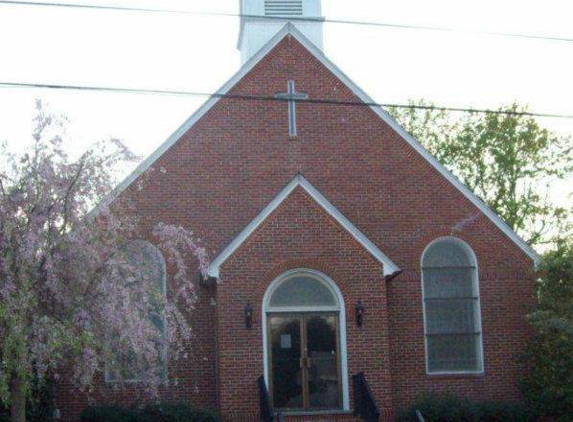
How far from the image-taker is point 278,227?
70.2ft

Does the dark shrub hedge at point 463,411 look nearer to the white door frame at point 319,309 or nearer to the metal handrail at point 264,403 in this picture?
the white door frame at point 319,309

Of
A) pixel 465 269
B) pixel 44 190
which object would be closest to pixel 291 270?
pixel 465 269

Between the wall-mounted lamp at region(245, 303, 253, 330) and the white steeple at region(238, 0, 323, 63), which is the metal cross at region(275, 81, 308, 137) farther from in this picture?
the wall-mounted lamp at region(245, 303, 253, 330)

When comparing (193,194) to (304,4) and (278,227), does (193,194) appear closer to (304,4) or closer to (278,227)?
(278,227)

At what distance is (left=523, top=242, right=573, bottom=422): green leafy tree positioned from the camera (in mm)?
21625

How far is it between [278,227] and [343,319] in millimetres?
2399

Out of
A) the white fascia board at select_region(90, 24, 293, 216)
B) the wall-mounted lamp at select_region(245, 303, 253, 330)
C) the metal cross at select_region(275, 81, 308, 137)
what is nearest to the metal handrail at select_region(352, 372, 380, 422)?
the wall-mounted lamp at select_region(245, 303, 253, 330)

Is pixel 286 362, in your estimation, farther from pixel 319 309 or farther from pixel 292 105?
pixel 292 105

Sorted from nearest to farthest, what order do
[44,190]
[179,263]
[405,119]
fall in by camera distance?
[44,190]
[179,263]
[405,119]

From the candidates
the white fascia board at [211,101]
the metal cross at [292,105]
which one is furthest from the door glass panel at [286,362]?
the metal cross at [292,105]

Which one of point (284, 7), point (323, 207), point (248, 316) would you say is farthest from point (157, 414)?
point (284, 7)

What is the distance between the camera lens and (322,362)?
2153 cm

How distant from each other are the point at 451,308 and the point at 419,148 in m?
3.89

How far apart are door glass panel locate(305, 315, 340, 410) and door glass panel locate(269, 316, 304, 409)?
9.1 inches
